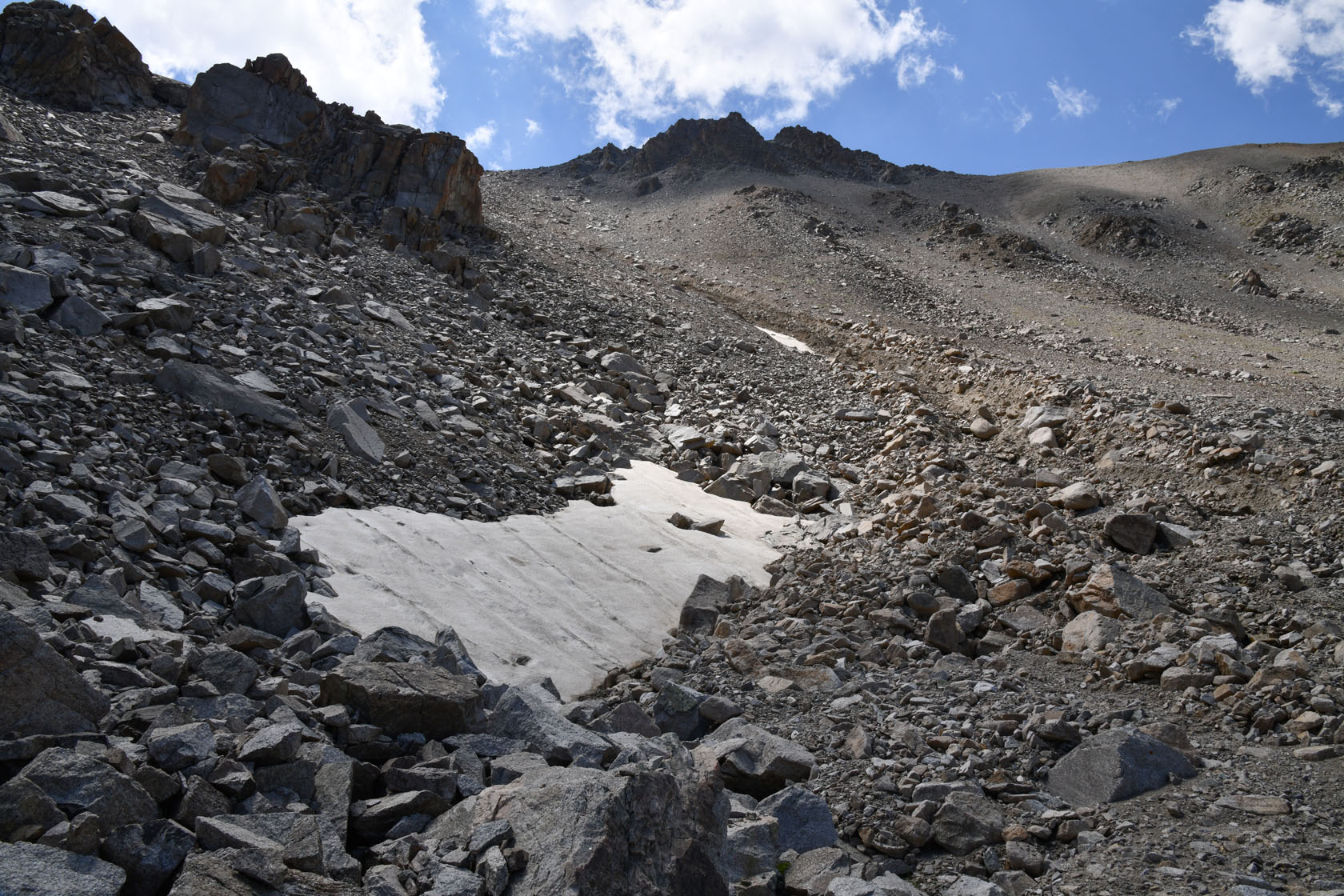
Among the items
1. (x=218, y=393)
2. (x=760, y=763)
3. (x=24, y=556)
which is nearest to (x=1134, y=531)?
(x=760, y=763)

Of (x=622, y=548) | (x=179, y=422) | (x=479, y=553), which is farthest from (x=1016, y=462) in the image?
(x=179, y=422)

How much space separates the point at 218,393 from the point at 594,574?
459cm

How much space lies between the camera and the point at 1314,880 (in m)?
4.04

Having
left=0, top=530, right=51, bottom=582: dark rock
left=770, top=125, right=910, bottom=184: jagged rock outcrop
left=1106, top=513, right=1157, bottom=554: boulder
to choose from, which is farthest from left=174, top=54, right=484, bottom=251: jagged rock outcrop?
left=770, top=125, right=910, bottom=184: jagged rock outcrop

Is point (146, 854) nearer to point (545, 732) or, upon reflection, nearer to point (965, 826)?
point (545, 732)

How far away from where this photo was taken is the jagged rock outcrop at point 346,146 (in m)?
20.2

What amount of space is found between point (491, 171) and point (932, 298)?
126 feet

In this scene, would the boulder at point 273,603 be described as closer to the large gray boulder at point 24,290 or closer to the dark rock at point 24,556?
the dark rock at point 24,556

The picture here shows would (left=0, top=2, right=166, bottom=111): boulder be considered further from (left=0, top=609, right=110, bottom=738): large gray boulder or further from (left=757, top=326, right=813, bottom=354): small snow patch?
(left=0, top=609, right=110, bottom=738): large gray boulder

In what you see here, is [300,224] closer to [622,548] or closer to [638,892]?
[622,548]

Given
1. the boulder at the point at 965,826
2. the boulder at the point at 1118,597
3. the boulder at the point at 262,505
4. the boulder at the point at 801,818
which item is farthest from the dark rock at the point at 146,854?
the boulder at the point at 1118,597

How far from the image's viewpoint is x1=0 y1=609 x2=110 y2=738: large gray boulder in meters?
3.62

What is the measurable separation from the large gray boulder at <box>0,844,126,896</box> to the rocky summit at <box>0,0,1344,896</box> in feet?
0.05

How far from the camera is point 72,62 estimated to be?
19781 mm
